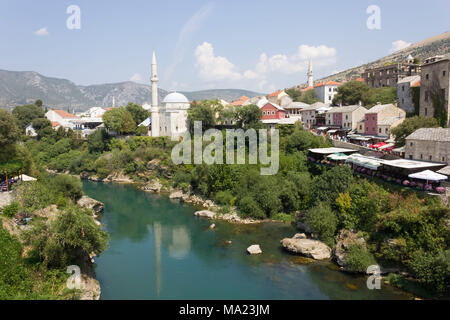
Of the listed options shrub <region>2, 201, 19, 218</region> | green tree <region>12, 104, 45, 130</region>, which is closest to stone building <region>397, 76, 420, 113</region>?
shrub <region>2, 201, 19, 218</region>

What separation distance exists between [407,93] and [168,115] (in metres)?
24.3

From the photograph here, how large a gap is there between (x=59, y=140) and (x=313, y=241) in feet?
132

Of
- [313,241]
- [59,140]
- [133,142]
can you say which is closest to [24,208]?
[313,241]

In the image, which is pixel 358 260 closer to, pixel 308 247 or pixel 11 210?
pixel 308 247

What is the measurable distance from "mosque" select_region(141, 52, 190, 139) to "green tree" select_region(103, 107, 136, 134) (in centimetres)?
254

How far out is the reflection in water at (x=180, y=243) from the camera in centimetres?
1775

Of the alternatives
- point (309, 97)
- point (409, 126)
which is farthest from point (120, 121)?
point (409, 126)

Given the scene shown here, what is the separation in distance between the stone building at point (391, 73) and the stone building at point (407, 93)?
4.21 m

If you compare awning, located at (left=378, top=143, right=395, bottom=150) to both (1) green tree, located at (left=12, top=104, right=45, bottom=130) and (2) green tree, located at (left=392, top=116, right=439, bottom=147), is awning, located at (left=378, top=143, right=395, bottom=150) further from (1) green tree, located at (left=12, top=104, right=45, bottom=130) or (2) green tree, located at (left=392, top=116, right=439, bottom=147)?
(1) green tree, located at (left=12, top=104, right=45, bottom=130)

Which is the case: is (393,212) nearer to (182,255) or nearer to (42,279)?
(182,255)

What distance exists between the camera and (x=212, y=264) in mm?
16297

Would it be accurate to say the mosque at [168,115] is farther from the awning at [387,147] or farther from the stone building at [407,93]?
the awning at [387,147]

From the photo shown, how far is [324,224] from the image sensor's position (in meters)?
17.0

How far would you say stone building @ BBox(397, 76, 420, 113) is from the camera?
92.2 feet
